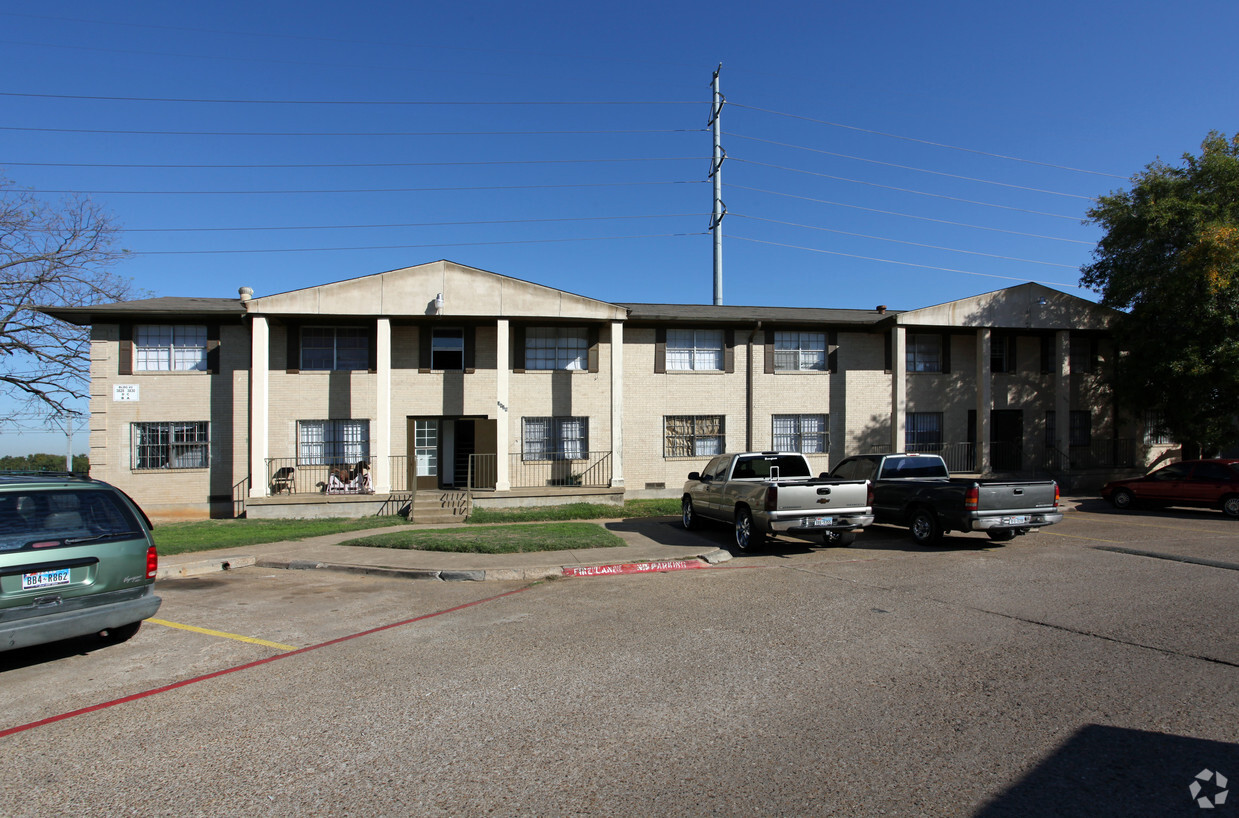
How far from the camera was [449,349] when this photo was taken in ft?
67.9

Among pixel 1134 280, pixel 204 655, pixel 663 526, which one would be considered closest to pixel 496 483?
pixel 663 526

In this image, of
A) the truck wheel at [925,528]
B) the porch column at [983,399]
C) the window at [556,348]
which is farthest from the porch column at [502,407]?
the porch column at [983,399]

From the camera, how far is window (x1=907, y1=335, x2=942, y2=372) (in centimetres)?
2333

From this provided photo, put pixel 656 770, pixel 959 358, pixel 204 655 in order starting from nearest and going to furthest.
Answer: pixel 656 770 < pixel 204 655 < pixel 959 358

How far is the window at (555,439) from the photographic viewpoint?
2092 centimetres

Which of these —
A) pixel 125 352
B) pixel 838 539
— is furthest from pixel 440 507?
pixel 838 539

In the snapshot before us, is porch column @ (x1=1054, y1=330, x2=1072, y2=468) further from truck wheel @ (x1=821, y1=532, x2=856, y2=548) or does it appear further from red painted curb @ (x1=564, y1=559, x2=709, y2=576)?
red painted curb @ (x1=564, y1=559, x2=709, y2=576)

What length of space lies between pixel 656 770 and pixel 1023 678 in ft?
10.8

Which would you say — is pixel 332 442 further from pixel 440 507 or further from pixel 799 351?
pixel 799 351

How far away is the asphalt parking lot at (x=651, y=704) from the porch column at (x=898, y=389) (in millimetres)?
13093

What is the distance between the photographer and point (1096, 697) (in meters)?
4.88

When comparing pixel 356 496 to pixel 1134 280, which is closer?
pixel 356 496

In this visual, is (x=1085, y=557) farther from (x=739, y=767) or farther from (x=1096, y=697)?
(x=739, y=767)

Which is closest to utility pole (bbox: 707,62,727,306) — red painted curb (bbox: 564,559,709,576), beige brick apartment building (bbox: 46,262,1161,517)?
beige brick apartment building (bbox: 46,262,1161,517)
